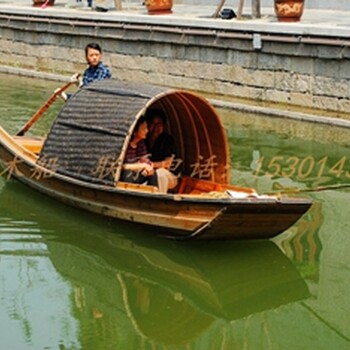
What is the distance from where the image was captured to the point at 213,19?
15781 millimetres

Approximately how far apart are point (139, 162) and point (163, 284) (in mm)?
1411

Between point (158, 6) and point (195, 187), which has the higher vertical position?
point (158, 6)

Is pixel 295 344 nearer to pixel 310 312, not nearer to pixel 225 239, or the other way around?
pixel 310 312

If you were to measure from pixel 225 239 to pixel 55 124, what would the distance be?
2300 mm

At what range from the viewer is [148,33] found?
16.2m

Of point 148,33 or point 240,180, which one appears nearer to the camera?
point 240,180

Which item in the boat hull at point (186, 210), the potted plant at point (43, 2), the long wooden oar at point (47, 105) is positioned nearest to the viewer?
the boat hull at point (186, 210)

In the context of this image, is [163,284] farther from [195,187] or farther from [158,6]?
[158,6]

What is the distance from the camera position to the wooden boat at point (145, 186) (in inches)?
294

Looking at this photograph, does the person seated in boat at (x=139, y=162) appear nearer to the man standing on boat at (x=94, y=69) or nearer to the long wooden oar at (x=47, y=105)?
the man standing on boat at (x=94, y=69)

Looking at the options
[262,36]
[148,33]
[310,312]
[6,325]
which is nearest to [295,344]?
[310,312]

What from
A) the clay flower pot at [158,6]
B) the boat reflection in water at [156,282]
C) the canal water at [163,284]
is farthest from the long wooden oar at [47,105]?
the clay flower pot at [158,6]

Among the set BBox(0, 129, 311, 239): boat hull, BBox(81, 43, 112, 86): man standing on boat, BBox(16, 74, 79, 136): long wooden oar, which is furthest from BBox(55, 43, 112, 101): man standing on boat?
BBox(0, 129, 311, 239): boat hull

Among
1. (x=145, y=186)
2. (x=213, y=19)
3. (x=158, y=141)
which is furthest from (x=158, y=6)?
(x=145, y=186)
